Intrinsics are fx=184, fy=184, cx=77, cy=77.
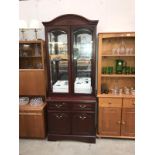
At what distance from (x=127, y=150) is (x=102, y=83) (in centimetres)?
128

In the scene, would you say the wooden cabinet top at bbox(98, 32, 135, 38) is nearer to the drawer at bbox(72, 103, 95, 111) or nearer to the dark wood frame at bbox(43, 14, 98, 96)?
the dark wood frame at bbox(43, 14, 98, 96)

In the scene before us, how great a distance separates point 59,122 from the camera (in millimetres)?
3289

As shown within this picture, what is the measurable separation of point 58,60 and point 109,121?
1444 millimetres

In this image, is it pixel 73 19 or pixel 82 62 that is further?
pixel 82 62

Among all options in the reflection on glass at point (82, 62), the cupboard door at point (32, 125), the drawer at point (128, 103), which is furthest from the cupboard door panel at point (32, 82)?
the drawer at point (128, 103)

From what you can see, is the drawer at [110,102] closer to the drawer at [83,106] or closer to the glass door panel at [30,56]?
the drawer at [83,106]

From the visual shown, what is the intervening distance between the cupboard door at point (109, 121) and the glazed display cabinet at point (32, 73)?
1.16 metres

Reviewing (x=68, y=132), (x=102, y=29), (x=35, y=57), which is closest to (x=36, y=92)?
(x=35, y=57)

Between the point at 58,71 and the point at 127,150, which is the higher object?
the point at 58,71

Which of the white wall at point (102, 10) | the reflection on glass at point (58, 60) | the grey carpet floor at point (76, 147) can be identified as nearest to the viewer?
the grey carpet floor at point (76, 147)

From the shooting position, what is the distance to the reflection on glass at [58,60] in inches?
130
